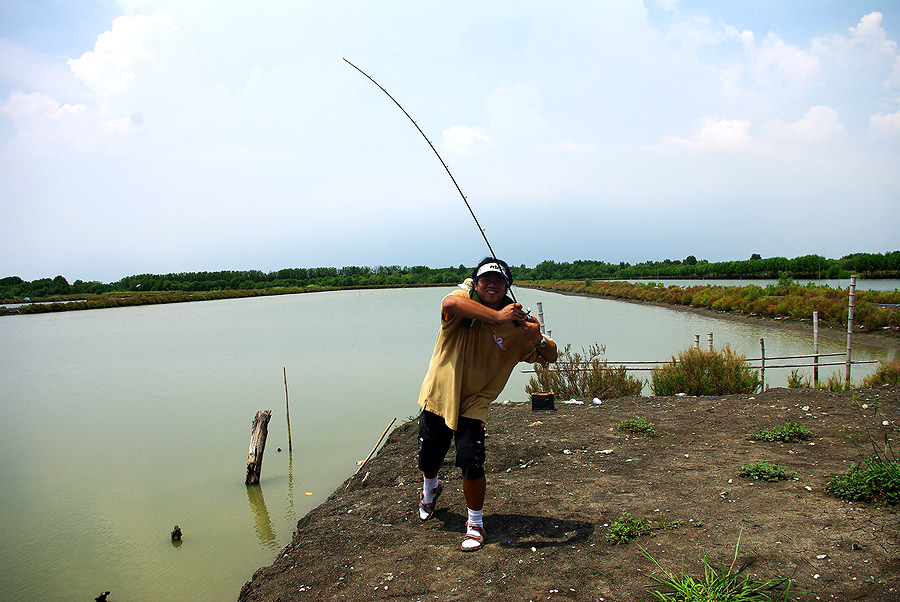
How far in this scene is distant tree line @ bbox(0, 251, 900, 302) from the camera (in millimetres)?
54844

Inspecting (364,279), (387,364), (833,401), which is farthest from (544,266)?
(833,401)

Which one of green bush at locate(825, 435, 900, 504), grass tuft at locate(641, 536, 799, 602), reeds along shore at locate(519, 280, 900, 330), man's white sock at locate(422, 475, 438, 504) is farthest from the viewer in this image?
reeds along shore at locate(519, 280, 900, 330)

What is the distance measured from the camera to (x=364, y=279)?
4427 inches

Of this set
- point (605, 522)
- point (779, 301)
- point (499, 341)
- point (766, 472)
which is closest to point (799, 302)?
point (779, 301)

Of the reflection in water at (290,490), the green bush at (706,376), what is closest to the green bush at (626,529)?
the reflection in water at (290,490)

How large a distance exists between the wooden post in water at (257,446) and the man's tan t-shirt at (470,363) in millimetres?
4032

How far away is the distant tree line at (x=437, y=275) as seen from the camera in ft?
180

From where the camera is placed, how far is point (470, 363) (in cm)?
324

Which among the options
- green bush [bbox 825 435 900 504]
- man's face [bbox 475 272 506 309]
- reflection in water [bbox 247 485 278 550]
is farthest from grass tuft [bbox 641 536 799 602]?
reflection in water [bbox 247 485 278 550]

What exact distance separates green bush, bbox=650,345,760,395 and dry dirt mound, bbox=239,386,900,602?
2211 millimetres

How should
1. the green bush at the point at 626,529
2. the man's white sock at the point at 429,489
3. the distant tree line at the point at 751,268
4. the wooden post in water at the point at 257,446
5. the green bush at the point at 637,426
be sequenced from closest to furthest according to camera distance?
the green bush at the point at 626,529, the man's white sock at the point at 429,489, the green bush at the point at 637,426, the wooden post in water at the point at 257,446, the distant tree line at the point at 751,268

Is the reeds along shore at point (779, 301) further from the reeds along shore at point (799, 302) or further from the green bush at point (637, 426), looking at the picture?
the green bush at point (637, 426)

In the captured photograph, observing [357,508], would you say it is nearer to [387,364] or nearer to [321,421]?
[321,421]

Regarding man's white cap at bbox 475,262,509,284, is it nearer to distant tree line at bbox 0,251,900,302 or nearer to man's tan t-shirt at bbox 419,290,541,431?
man's tan t-shirt at bbox 419,290,541,431
